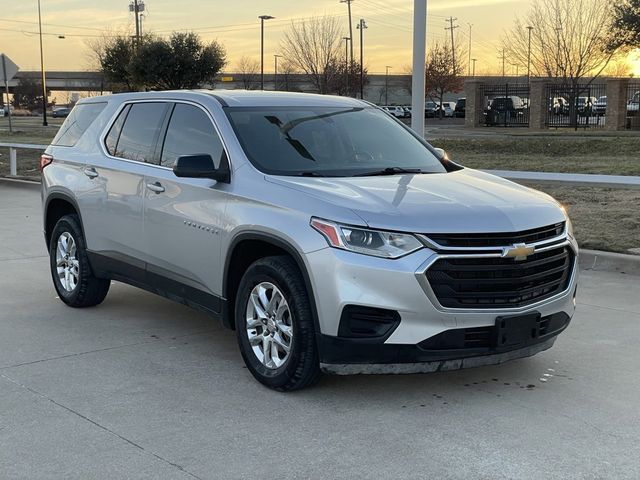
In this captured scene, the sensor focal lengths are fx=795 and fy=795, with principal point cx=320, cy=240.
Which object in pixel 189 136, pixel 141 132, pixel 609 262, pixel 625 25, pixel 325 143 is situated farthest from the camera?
pixel 625 25

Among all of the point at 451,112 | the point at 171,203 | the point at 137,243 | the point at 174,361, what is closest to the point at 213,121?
the point at 171,203

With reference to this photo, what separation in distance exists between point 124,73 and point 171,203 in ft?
178

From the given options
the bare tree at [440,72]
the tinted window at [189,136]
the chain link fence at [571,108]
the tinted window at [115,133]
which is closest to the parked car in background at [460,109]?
the bare tree at [440,72]

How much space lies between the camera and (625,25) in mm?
33125

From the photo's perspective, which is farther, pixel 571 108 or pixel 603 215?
pixel 571 108

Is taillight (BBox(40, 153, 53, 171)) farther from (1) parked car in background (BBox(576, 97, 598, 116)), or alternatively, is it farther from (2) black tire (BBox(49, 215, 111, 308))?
(1) parked car in background (BBox(576, 97, 598, 116))

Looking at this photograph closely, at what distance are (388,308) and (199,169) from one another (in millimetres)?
1679

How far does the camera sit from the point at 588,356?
18.5 ft

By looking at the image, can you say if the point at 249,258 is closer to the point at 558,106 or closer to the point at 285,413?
the point at 285,413

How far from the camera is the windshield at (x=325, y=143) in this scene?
5324 mm

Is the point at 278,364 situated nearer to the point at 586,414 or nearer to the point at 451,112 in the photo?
the point at 586,414

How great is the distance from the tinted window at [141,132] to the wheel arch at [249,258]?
1.34 m

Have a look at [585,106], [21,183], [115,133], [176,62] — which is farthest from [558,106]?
[115,133]

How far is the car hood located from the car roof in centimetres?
103
